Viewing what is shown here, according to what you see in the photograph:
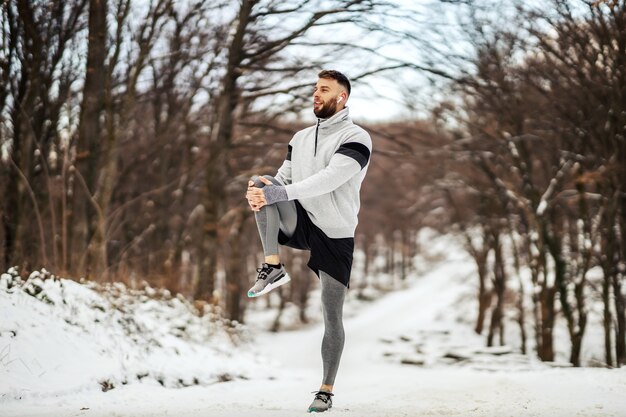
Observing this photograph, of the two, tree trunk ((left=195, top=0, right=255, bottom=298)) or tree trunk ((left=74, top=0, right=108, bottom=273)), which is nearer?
tree trunk ((left=74, top=0, right=108, bottom=273))

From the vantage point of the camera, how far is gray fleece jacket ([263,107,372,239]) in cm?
373

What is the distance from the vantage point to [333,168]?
146 inches

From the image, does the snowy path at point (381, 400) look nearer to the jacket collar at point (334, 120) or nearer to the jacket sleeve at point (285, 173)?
the jacket sleeve at point (285, 173)

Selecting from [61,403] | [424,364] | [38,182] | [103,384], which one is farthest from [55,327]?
[424,364]

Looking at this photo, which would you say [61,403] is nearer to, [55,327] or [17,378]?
[17,378]

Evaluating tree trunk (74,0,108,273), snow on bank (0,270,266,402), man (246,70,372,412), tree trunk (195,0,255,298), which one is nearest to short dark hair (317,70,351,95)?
man (246,70,372,412)

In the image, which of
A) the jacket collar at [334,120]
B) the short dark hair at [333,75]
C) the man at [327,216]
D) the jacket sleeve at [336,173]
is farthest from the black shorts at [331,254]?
the short dark hair at [333,75]

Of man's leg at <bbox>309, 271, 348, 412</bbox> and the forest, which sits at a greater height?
the forest

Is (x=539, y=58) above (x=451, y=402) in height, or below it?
above

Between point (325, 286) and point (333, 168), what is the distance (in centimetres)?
85

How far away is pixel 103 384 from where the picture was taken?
4.48 m

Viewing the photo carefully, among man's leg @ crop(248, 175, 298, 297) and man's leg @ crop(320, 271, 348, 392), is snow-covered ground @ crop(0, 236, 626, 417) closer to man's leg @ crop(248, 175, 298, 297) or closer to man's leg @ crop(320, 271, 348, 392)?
man's leg @ crop(320, 271, 348, 392)

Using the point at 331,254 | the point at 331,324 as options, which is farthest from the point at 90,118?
the point at 331,324

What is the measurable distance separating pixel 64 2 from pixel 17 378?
727cm
